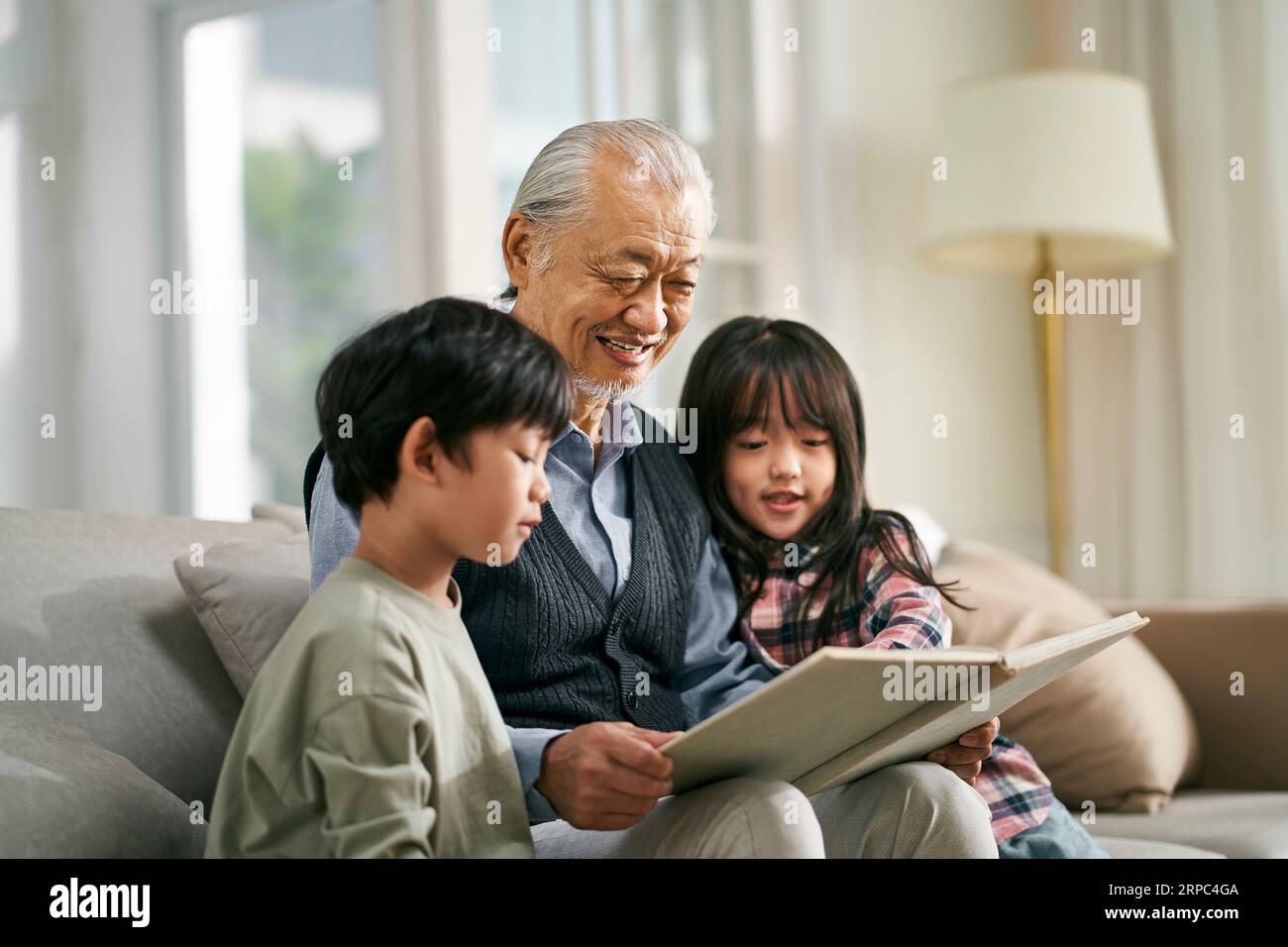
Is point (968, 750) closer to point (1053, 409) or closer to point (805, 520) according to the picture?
point (805, 520)

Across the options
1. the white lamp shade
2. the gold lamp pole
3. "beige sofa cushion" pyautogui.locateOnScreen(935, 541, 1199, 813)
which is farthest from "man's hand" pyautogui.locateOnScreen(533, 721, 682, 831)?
the gold lamp pole

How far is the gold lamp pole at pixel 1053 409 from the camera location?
327cm

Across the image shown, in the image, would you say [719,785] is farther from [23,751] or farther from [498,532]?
[23,751]

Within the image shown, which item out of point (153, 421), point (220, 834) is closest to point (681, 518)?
point (220, 834)

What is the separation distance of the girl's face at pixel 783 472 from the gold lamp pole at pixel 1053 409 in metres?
1.80

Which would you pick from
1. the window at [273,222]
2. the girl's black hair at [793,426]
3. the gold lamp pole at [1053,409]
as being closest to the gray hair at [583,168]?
the girl's black hair at [793,426]

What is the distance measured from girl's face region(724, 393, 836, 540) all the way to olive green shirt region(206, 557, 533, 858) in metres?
0.60

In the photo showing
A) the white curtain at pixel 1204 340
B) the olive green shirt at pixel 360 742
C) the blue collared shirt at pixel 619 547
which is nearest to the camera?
the olive green shirt at pixel 360 742

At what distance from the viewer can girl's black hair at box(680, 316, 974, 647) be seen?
158cm

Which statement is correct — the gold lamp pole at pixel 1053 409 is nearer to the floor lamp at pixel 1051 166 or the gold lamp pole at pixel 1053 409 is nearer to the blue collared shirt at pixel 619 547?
the floor lamp at pixel 1051 166

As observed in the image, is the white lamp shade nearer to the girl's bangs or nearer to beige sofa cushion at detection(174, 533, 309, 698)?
the girl's bangs

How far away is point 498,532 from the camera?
3.44 ft

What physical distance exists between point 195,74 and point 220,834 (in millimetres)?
2333

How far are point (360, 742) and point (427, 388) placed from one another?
0.86ft
